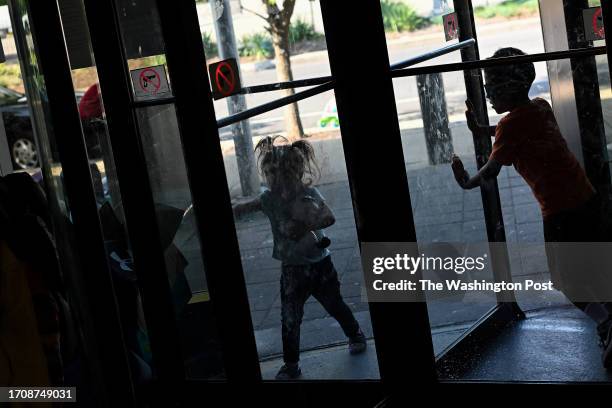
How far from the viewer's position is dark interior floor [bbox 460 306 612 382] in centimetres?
338

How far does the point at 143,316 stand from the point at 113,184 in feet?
1.79

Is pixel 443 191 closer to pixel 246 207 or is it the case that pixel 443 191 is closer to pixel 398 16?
pixel 398 16

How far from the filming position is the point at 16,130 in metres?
4.05

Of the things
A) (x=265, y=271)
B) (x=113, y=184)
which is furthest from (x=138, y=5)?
(x=265, y=271)

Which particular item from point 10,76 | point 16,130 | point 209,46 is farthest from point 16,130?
point 209,46

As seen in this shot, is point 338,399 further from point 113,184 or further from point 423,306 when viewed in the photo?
point 113,184

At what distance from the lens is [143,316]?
12.9 ft

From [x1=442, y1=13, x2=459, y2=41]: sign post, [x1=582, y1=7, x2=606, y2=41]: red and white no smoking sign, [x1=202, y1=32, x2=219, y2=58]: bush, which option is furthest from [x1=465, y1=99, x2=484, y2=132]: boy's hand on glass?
[x1=202, y1=32, x2=219, y2=58]: bush

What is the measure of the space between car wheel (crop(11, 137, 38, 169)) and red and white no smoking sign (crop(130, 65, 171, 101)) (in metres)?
0.49

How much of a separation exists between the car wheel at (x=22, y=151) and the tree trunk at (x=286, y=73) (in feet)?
3.44

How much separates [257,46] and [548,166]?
1118 mm

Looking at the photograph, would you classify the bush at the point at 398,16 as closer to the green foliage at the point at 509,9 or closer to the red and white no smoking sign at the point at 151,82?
the green foliage at the point at 509,9

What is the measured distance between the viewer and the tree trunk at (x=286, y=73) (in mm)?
3517

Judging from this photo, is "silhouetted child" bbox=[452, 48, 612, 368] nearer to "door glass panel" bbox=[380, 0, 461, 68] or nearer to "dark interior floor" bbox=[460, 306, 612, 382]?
"dark interior floor" bbox=[460, 306, 612, 382]
